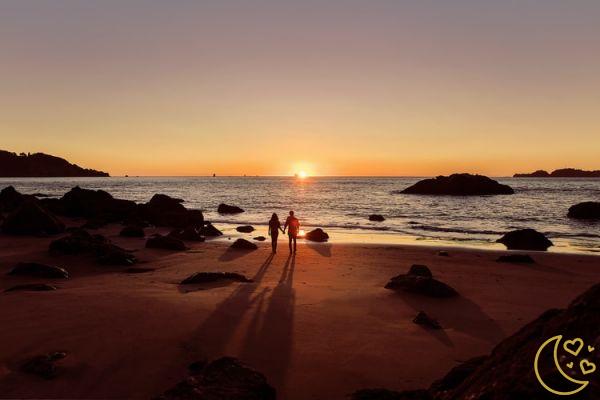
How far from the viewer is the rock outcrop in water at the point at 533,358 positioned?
10.2 feet

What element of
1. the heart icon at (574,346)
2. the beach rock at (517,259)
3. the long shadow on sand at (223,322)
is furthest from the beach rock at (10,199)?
the heart icon at (574,346)

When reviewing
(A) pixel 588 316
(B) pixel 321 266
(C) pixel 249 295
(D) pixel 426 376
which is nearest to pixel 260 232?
(B) pixel 321 266

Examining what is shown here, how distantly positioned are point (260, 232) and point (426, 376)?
25.4 metres

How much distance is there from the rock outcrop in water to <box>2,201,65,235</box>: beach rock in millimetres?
25137

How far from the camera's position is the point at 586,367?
122 inches

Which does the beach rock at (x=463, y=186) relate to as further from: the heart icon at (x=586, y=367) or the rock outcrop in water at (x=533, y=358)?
the heart icon at (x=586, y=367)

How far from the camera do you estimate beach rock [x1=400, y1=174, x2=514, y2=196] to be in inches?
3765

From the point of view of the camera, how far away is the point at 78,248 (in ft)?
55.2

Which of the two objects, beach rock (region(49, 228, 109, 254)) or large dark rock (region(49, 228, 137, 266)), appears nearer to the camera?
large dark rock (region(49, 228, 137, 266))

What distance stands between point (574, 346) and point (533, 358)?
1.06ft

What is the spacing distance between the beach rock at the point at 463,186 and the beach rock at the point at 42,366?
9743 cm

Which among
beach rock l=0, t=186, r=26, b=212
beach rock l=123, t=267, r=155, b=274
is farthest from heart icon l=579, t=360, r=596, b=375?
beach rock l=0, t=186, r=26, b=212

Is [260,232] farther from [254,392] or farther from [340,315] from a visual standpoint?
[254,392]

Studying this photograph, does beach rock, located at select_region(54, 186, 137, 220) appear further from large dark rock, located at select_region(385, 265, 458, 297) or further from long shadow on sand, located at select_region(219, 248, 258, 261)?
large dark rock, located at select_region(385, 265, 458, 297)
